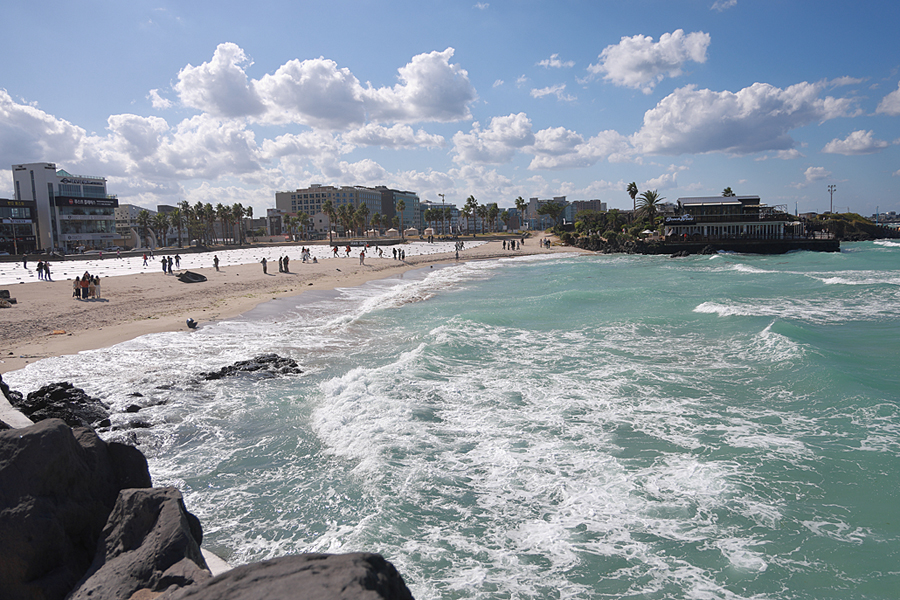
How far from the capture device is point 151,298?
3009cm

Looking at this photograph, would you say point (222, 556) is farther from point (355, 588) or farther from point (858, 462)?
point (858, 462)

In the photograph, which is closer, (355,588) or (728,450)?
(355,588)

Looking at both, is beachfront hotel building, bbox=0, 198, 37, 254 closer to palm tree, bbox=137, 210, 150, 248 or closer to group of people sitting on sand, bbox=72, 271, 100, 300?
palm tree, bbox=137, 210, 150, 248

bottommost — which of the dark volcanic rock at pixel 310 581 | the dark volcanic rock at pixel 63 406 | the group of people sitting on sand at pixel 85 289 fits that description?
the dark volcanic rock at pixel 63 406

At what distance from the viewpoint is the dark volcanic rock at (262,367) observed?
1388cm

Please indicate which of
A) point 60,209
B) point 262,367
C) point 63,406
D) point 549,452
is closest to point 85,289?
point 262,367

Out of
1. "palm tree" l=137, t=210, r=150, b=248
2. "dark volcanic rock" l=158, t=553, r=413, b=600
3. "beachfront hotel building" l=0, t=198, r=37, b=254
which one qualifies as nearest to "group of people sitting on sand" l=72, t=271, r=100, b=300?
"dark volcanic rock" l=158, t=553, r=413, b=600

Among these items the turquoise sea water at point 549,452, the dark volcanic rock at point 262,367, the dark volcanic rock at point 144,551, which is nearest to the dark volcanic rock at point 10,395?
the turquoise sea water at point 549,452

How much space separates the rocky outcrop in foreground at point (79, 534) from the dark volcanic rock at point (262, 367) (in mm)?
9352

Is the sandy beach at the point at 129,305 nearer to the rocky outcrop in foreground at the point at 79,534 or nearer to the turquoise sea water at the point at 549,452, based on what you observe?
the turquoise sea water at the point at 549,452

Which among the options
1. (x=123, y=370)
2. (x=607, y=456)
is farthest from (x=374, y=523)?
(x=123, y=370)

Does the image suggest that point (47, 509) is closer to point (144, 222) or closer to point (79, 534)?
point (79, 534)

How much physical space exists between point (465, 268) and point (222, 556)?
51.0m

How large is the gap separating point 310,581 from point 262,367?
1248cm
